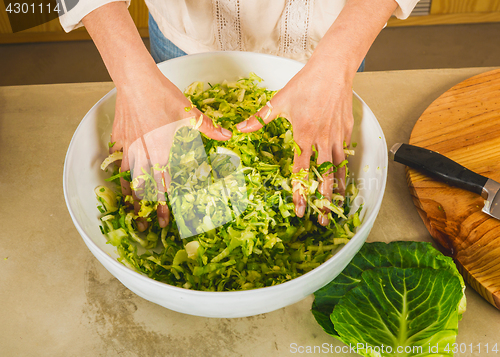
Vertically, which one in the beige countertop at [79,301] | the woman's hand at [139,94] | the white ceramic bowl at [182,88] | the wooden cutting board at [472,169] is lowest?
the beige countertop at [79,301]

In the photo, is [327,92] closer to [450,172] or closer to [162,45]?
[450,172]

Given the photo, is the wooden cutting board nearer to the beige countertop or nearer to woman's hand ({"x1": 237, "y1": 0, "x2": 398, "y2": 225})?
the beige countertop

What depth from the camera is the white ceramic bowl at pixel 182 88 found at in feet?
2.28

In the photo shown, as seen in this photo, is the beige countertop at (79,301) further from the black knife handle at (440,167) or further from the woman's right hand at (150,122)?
the woman's right hand at (150,122)

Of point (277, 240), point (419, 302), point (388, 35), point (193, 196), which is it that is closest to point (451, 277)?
point (419, 302)

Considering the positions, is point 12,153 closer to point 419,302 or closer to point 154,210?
point 154,210

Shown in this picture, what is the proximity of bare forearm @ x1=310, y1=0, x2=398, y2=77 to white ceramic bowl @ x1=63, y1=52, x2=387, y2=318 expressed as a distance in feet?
0.43

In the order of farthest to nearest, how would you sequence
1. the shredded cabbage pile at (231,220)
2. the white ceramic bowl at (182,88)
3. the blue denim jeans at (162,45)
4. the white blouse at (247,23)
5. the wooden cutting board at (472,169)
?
the blue denim jeans at (162,45)
the white blouse at (247,23)
the wooden cutting board at (472,169)
the shredded cabbage pile at (231,220)
the white ceramic bowl at (182,88)

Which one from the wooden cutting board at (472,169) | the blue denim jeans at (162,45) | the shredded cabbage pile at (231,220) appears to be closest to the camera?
the shredded cabbage pile at (231,220)

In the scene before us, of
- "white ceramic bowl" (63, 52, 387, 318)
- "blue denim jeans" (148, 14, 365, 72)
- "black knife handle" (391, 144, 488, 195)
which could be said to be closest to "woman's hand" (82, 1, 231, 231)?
"white ceramic bowl" (63, 52, 387, 318)

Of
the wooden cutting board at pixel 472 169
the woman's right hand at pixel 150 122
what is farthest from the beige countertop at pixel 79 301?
the woman's right hand at pixel 150 122

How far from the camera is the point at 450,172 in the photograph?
1053 mm

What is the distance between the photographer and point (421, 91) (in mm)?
1427

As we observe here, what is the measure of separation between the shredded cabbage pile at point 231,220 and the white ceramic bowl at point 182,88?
0.05 m
